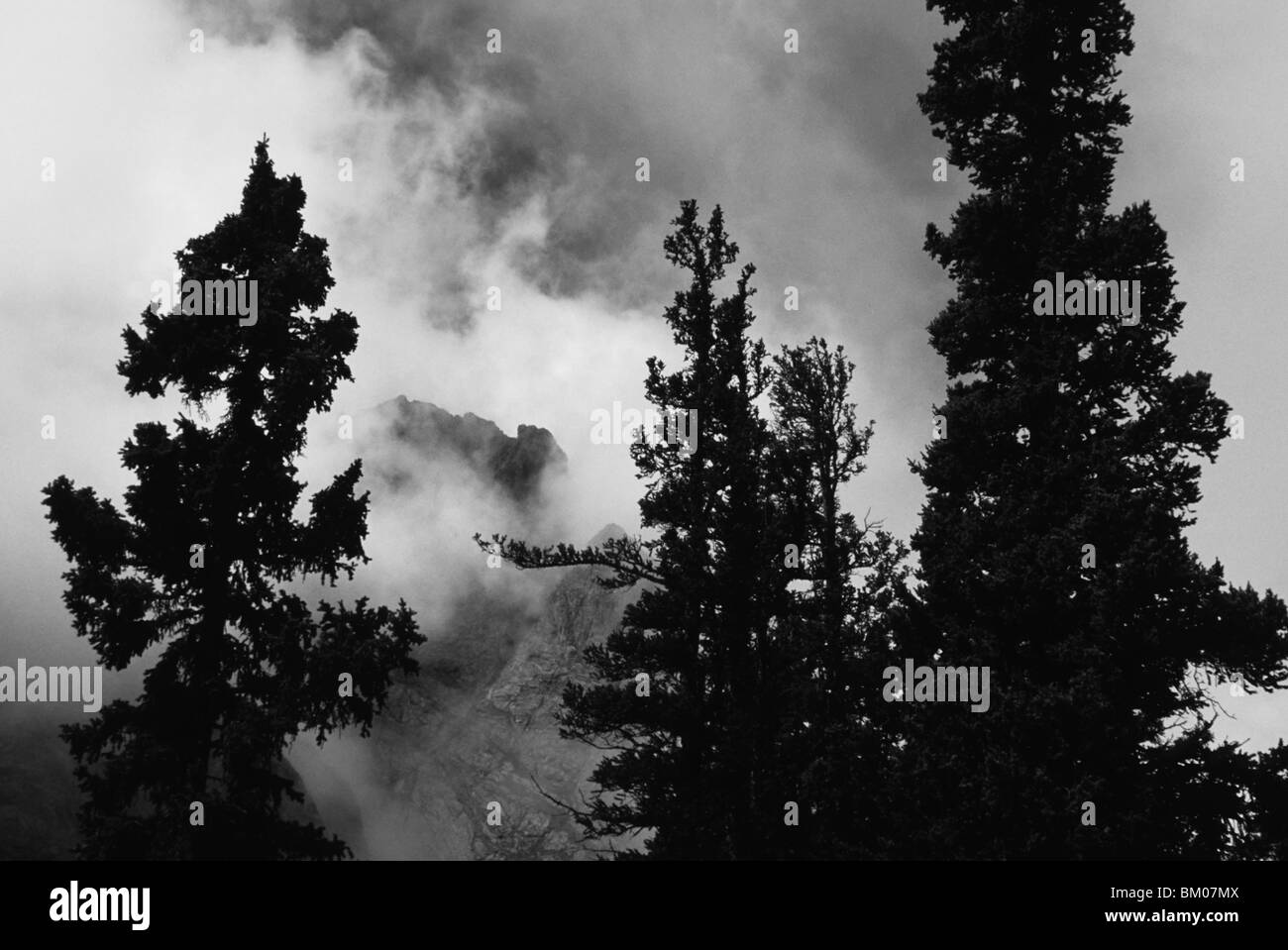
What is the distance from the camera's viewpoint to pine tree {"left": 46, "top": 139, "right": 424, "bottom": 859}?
12.7 m

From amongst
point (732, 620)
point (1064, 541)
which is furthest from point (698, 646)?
point (1064, 541)

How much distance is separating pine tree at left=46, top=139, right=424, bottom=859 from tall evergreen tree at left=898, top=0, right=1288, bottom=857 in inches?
354

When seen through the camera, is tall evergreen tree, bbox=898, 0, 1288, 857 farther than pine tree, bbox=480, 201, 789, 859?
No

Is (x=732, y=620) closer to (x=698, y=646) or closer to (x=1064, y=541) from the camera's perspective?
(x=698, y=646)

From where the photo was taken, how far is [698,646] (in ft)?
74.3

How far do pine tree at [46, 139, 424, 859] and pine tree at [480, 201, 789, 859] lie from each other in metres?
8.11

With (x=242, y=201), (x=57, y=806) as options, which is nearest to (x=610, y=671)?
(x=242, y=201)

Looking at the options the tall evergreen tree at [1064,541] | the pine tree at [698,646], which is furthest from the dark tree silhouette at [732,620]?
the tall evergreen tree at [1064,541]

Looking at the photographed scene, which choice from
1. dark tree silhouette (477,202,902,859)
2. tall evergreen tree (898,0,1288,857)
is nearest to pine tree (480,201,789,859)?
dark tree silhouette (477,202,902,859)

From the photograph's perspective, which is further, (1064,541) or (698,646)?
(698,646)

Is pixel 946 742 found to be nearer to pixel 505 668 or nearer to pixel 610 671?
pixel 610 671

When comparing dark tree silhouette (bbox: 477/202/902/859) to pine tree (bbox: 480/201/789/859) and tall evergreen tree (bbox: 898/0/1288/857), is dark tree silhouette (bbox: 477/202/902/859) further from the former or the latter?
tall evergreen tree (bbox: 898/0/1288/857)

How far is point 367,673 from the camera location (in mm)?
12867

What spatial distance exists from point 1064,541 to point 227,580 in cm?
1336
